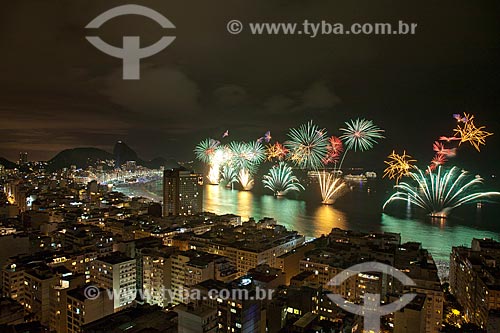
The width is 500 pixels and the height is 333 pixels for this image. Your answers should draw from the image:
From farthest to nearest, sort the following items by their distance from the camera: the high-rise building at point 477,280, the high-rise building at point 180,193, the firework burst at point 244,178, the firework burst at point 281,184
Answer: the firework burst at point 244,178 < the firework burst at point 281,184 < the high-rise building at point 180,193 < the high-rise building at point 477,280

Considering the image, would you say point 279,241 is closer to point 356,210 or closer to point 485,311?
point 485,311

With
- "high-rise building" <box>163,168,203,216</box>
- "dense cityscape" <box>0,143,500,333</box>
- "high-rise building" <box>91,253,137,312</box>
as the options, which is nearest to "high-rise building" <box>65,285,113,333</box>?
"dense cityscape" <box>0,143,500,333</box>

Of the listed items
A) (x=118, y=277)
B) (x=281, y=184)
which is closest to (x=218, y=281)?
(x=118, y=277)

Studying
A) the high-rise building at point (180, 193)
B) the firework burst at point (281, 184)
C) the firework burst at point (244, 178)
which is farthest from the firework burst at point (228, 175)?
the high-rise building at point (180, 193)

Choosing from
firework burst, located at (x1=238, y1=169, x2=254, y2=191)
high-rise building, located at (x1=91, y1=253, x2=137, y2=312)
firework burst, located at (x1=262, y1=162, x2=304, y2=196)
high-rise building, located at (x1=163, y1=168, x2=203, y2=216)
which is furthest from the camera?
→ firework burst, located at (x1=238, y1=169, x2=254, y2=191)

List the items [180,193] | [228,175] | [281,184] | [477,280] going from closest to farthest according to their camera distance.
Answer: [477,280] → [180,193] → [281,184] → [228,175]

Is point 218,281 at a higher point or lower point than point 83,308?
higher

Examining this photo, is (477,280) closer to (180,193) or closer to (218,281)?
(218,281)

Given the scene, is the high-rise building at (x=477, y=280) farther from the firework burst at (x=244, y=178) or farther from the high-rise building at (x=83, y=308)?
the firework burst at (x=244, y=178)

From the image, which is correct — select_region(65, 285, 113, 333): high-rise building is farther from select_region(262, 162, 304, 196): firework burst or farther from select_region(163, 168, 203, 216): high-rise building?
select_region(262, 162, 304, 196): firework burst
